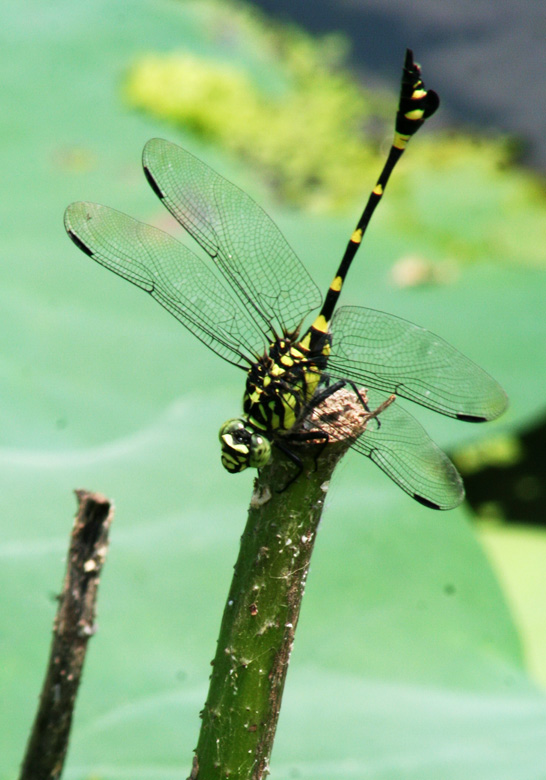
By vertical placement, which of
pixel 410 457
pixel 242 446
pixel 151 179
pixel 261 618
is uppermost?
pixel 151 179

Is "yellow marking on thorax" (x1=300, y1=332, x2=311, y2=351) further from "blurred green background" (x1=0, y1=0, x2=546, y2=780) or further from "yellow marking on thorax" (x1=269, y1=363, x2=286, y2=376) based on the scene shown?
"blurred green background" (x1=0, y1=0, x2=546, y2=780)

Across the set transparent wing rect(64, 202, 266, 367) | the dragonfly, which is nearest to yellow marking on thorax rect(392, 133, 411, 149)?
the dragonfly

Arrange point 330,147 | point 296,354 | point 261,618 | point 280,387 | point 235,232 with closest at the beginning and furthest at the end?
point 261,618
point 280,387
point 296,354
point 235,232
point 330,147

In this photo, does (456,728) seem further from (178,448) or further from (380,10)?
(380,10)

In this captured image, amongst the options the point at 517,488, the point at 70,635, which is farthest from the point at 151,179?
the point at 517,488

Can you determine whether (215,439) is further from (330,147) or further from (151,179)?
(330,147)

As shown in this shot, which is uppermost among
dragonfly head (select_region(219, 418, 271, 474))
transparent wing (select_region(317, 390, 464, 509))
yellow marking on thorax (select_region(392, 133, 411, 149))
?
yellow marking on thorax (select_region(392, 133, 411, 149))

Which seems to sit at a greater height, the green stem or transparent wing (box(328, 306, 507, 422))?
transparent wing (box(328, 306, 507, 422))
